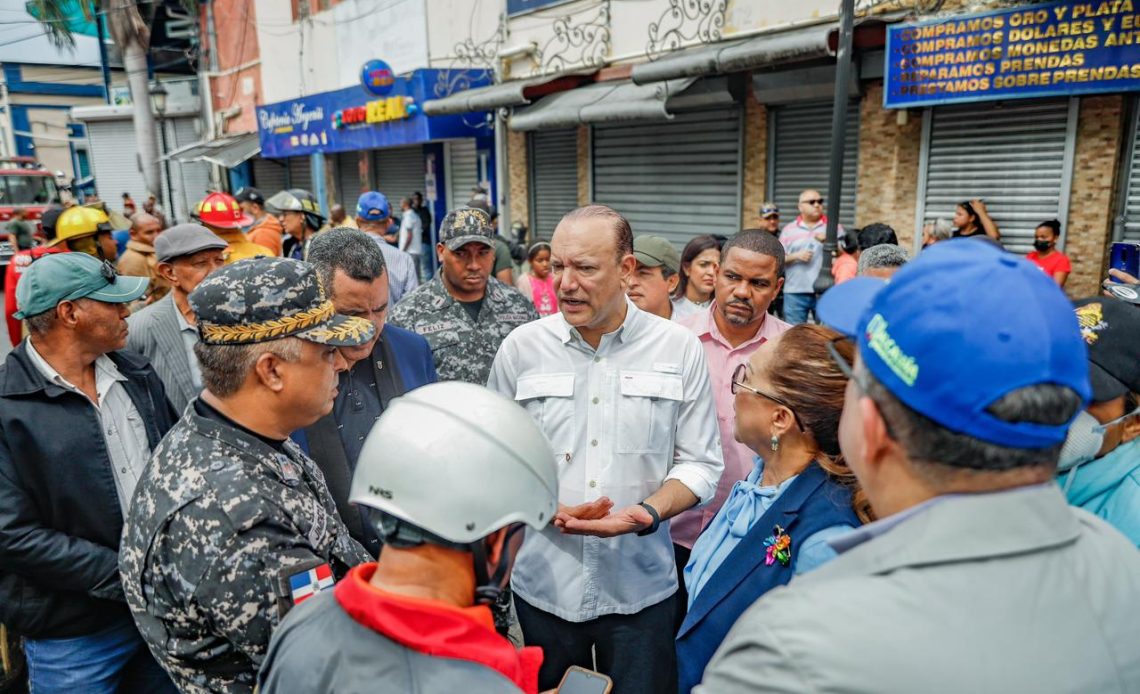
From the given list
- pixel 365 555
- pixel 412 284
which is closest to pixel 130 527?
pixel 365 555

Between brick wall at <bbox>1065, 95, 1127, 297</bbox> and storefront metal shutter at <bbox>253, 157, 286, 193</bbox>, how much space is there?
21.0m

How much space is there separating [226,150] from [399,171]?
22.3 ft

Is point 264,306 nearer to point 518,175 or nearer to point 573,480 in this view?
point 573,480

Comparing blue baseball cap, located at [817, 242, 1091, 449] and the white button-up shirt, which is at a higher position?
blue baseball cap, located at [817, 242, 1091, 449]

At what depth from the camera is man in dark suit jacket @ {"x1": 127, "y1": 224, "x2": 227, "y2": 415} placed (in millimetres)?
3395

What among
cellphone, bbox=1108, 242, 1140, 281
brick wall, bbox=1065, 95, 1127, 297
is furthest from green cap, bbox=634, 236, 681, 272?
brick wall, bbox=1065, 95, 1127, 297

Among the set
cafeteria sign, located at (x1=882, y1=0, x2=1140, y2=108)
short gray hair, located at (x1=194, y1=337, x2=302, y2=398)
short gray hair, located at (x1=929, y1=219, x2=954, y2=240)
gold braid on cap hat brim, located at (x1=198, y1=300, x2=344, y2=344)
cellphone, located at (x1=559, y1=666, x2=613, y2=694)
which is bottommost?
cellphone, located at (x1=559, y1=666, x2=613, y2=694)

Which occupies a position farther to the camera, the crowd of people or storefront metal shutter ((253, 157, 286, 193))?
storefront metal shutter ((253, 157, 286, 193))

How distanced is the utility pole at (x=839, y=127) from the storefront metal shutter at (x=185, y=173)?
24.6 meters

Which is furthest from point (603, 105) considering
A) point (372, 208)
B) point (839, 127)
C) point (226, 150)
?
point (226, 150)

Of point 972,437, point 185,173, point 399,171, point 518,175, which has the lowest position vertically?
point 972,437

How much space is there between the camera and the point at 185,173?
26000 millimetres

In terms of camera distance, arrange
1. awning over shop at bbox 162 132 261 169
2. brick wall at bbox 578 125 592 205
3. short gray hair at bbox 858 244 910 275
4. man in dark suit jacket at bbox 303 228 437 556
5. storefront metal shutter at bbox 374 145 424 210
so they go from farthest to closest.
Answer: awning over shop at bbox 162 132 261 169 < storefront metal shutter at bbox 374 145 424 210 < brick wall at bbox 578 125 592 205 < short gray hair at bbox 858 244 910 275 < man in dark suit jacket at bbox 303 228 437 556

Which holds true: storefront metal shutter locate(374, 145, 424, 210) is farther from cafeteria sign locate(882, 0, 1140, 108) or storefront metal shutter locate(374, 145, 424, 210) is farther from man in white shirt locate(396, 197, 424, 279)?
cafeteria sign locate(882, 0, 1140, 108)
